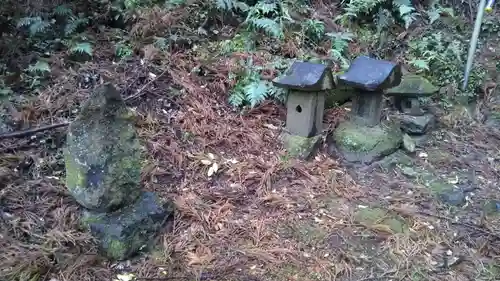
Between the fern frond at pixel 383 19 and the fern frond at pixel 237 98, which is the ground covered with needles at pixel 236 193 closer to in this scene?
the fern frond at pixel 237 98

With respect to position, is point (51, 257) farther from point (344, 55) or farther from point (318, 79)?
point (344, 55)

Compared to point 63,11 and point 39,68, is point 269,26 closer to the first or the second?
point 63,11

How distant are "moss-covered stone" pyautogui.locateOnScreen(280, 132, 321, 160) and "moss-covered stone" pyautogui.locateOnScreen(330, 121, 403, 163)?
9.4 inches

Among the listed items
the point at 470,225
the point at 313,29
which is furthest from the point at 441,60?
the point at 470,225

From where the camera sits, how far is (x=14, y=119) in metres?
3.89

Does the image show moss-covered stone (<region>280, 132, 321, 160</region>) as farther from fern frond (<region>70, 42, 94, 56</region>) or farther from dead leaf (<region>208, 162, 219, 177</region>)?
fern frond (<region>70, 42, 94, 56</region>)

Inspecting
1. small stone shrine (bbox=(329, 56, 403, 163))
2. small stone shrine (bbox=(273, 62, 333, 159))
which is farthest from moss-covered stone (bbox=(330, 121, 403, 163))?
small stone shrine (bbox=(273, 62, 333, 159))

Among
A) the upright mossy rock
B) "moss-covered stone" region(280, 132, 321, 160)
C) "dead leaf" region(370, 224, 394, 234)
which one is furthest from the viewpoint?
"moss-covered stone" region(280, 132, 321, 160)

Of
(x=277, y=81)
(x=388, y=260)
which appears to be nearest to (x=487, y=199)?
(x=388, y=260)

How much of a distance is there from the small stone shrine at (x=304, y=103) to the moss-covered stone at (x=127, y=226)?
5.10 ft

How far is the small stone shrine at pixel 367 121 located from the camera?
4.06 metres

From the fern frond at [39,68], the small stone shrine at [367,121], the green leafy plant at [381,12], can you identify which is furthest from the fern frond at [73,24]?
the green leafy plant at [381,12]

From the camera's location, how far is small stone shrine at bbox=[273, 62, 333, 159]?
13.2 ft

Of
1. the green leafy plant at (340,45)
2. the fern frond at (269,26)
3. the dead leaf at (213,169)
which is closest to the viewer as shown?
the dead leaf at (213,169)
